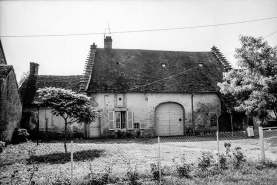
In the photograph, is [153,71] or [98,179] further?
[153,71]

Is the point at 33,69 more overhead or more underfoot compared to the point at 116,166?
more overhead

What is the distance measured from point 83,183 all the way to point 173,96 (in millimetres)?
13724

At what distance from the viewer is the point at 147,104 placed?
18.2 m

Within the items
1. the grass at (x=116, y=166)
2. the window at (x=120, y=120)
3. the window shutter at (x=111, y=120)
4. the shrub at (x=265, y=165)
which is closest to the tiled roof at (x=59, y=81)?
the window shutter at (x=111, y=120)

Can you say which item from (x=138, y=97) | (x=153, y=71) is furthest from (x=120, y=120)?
(x=153, y=71)

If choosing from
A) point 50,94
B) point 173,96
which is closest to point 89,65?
point 173,96

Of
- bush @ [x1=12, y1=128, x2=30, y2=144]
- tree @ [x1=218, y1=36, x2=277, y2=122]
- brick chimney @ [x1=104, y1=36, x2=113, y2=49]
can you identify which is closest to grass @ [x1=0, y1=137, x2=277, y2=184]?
tree @ [x1=218, y1=36, x2=277, y2=122]

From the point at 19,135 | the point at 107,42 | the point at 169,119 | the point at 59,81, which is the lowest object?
the point at 19,135

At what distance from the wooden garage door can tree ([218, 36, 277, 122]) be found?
611 centimetres

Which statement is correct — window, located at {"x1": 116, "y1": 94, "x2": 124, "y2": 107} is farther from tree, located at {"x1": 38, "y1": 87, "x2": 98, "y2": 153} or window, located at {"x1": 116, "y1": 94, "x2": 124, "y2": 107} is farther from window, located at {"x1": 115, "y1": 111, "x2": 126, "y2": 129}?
tree, located at {"x1": 38, "y1": 87, "x2": 98, "y2": 153}

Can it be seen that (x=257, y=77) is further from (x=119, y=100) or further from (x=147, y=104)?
(x=119, y=100)

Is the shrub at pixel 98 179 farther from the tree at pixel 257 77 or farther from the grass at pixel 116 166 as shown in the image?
the tree at pixel 257 77

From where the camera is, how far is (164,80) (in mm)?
19250

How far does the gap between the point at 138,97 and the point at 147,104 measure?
99 centimetres
